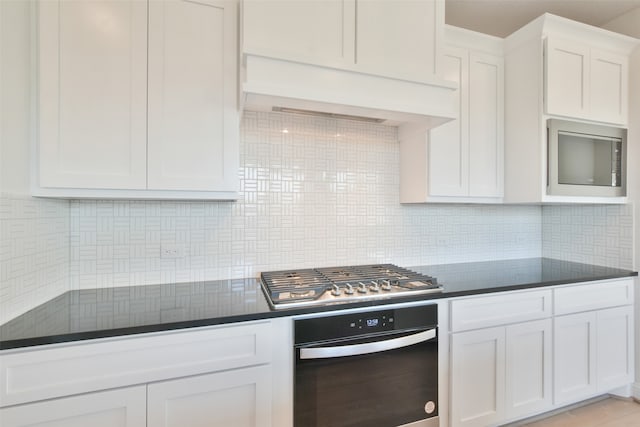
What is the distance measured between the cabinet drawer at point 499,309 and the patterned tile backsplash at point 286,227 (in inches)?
25.1

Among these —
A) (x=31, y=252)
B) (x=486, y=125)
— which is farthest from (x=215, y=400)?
(x=486, y=125)

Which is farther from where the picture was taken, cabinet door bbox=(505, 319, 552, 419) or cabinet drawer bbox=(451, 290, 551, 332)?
cabinet door bbox=(505, 319, 552, 419)

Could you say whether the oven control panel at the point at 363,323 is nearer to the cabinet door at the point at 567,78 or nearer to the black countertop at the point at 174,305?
the black countertop at the point at 174,305

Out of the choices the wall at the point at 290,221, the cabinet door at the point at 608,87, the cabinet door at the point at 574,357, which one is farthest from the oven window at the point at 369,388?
the cabinet door at the point at 608,87

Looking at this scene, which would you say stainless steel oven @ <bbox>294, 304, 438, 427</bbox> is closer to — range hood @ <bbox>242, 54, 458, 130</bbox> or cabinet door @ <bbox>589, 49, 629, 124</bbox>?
range hood @ <bbox>242, 54, 458, 130</bbox>

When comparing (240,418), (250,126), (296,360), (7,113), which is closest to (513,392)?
(296,360)

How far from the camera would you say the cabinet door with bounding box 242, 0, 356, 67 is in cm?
141

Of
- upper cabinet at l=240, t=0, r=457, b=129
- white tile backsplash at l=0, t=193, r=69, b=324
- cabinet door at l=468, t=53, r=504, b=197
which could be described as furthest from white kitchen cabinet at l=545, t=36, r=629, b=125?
white tile backsplash at l=0, t=193, r=69, b=324

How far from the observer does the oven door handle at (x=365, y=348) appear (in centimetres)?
134

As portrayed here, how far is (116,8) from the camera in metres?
1.38

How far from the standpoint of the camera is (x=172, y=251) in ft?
5.76

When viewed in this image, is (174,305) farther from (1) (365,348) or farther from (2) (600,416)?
(2) (600,416)

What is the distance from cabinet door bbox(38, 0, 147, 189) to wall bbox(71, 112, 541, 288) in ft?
1.15

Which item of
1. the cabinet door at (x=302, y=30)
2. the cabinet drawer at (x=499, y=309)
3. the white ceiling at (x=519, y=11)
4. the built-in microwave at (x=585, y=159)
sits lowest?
the cabinet drawer at (x=499, y=309)
